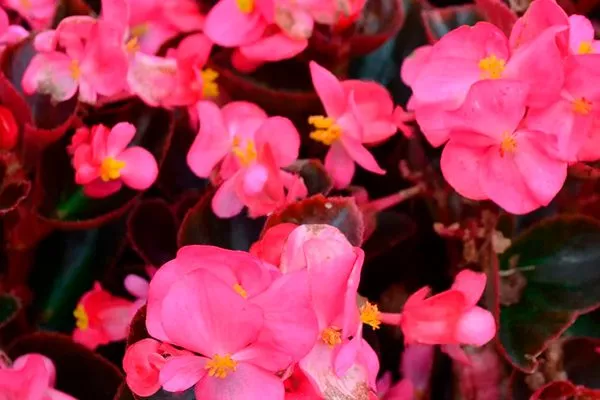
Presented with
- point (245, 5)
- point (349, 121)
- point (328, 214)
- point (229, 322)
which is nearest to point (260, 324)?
point (229, 322)

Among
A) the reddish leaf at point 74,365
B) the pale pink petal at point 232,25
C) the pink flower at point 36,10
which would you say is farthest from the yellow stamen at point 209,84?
the reddish leaf at point 74,365

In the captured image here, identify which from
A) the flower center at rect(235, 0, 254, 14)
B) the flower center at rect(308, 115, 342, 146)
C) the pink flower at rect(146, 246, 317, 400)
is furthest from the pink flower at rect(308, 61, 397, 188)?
A: the pink flower at rect(146, 246, 317, 400)

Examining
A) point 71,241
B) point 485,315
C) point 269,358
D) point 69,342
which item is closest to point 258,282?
point 269,358

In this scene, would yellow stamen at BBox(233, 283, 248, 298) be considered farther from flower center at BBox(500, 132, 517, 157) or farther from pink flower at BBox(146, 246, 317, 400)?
flower center at BBox(500, 132, 517, 157)

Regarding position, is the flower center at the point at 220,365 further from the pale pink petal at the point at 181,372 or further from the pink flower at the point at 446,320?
the pink flower at the point at 446,320

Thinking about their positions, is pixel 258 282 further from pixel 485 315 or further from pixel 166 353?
pixel 485 315

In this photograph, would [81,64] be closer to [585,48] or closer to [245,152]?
[245,152]

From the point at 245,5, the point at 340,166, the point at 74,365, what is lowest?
the point at 74,365
